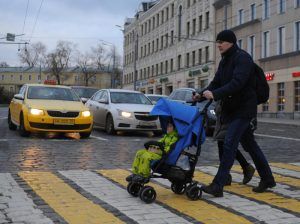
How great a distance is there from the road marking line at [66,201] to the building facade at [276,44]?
31145 mm

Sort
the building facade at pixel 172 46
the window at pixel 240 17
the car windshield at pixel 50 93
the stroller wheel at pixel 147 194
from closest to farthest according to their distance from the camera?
the stroller wheel at pixel 147 194
the car windshield at pixel 50 93
the window at pixel 240 17
the building facade at pixel 172 46

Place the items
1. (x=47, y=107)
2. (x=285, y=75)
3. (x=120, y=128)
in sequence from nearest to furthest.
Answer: (x=47, y=107) < (x=120, y=128) < (x=285, y=75)

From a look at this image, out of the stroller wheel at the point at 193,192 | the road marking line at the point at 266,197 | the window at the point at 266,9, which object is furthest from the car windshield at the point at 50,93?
the window at the point at 266,9

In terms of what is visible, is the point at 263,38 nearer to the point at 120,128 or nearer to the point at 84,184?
the point at 120,128

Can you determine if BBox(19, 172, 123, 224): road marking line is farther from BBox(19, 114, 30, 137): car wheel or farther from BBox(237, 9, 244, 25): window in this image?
BBox(237, 9, 244, 25): window

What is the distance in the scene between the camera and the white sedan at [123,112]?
623 inches

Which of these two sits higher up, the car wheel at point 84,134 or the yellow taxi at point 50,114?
the yellow taxi at point 50,114

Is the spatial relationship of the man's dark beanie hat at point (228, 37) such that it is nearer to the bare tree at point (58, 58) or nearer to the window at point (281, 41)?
the window at point (281, 41)

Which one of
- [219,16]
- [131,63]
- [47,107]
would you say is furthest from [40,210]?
[131,63]

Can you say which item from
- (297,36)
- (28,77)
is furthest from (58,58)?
(297,36)

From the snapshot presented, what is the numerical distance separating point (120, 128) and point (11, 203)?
1026cm

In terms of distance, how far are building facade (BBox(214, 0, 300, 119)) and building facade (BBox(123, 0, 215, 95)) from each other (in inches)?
243

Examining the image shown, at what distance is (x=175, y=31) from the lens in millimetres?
63656

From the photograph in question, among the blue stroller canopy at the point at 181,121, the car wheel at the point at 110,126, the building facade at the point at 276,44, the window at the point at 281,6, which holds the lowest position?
the car wheel at the point at 110,126
